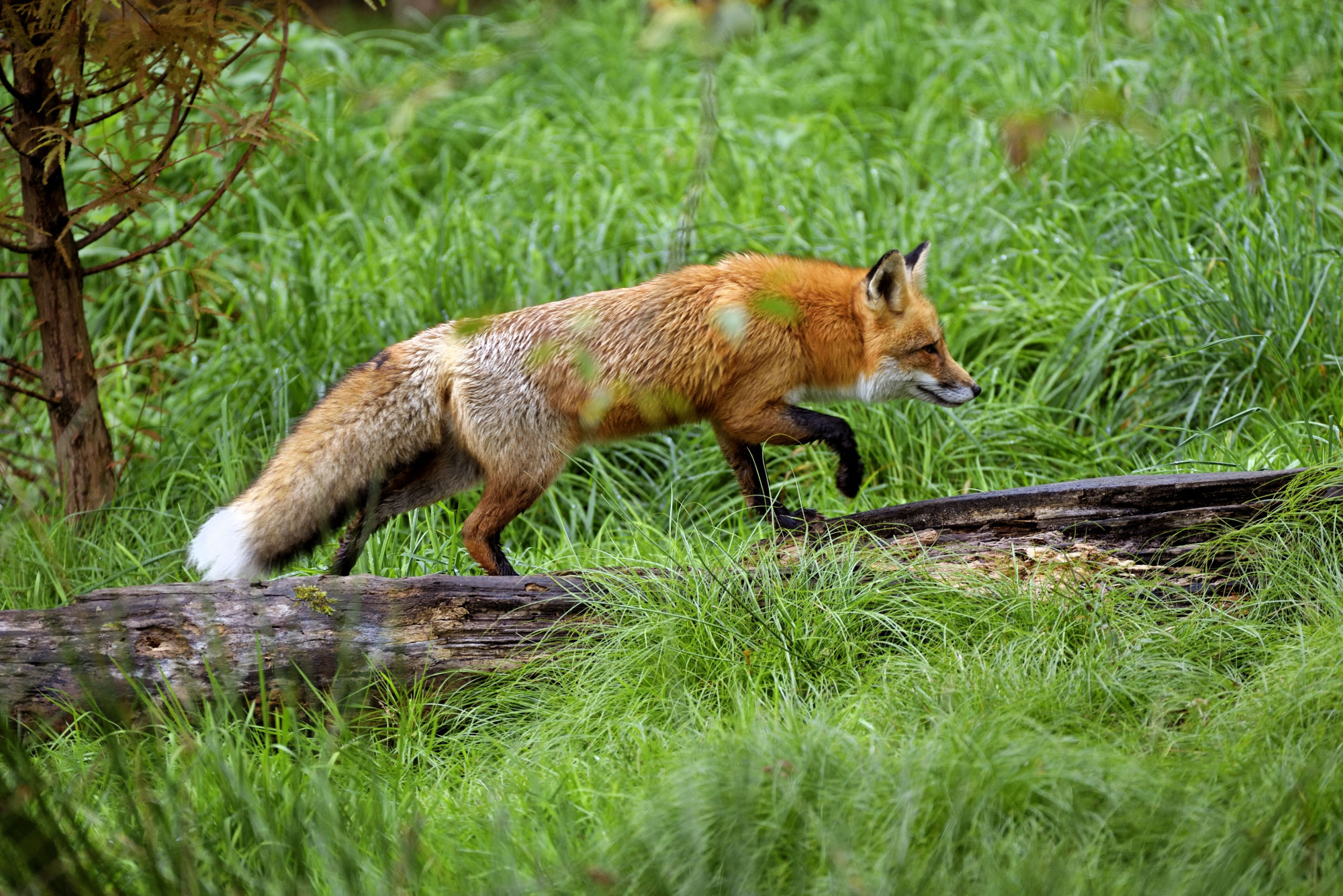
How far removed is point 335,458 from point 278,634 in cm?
74

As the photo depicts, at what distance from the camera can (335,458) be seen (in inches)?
152

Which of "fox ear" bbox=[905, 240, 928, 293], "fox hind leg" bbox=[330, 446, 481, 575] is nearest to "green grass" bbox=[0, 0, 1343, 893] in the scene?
"fox hind leg" bbox=[330, 446, 481, 575]

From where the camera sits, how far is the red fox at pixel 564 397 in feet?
12.6

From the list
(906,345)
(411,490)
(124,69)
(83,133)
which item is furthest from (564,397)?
(83,133)

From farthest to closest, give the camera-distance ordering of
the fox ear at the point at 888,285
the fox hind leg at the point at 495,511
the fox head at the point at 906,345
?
the fox head at the point at 906,345
the fox ear at the point at 888,285
the fox hind leg at the point at 495,511

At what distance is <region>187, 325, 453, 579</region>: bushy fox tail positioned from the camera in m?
3.73

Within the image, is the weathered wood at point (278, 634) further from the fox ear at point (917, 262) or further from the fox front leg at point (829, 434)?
the fox ear at point (917, 262)

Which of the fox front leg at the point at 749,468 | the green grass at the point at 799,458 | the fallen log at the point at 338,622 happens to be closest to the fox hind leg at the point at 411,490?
the green grass at the point at 799,458

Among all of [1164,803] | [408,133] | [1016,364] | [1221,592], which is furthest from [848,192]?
[1164,803]

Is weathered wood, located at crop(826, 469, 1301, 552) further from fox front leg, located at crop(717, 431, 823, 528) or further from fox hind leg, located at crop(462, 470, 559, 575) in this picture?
fox hind leg, located at crop(462, 470, 559, 575)

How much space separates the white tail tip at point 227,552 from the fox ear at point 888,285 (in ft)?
8.10

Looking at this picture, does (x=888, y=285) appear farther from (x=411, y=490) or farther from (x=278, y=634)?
(x=278, y=634)

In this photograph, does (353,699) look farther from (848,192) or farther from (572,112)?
(572,112)

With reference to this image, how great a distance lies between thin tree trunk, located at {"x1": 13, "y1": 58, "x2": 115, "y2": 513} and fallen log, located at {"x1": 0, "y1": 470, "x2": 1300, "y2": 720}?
1334 mm
